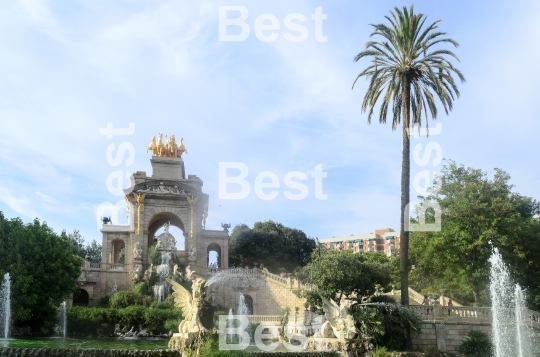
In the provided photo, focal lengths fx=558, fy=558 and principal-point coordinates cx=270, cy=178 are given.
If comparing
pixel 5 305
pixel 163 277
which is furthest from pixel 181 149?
pixel 5 305

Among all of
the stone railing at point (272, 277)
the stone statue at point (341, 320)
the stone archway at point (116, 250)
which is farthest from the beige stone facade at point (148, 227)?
the stone statue at point (341, 320)

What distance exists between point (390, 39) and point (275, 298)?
24804 millimetres

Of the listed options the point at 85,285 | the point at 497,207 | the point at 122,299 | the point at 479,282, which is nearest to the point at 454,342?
the point at 479,282

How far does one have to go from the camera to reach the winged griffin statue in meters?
18.5

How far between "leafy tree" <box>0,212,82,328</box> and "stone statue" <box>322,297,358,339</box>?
669 inches

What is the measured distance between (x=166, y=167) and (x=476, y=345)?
34.1m

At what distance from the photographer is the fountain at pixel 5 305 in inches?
1148

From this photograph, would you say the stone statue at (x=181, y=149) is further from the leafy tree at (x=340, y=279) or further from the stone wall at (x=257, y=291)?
the leafy tree at (x=340, y=279)

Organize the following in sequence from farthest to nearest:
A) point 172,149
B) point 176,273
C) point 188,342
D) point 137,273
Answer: point 172,149 → point 137,273 → point 176,273 → point 188,342

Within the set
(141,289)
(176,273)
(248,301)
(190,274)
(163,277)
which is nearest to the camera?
(141,289)

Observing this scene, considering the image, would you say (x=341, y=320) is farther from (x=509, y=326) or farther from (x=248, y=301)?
(x=248, y=301)

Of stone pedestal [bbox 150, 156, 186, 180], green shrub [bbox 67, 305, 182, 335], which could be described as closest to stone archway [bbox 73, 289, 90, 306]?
green shrub [bbox 67, 305, 182, 335]

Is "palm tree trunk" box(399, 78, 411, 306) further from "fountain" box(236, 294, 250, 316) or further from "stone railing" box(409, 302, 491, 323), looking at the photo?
"fountain" box(236, 294, 250, 316)

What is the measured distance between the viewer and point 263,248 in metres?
69.0
